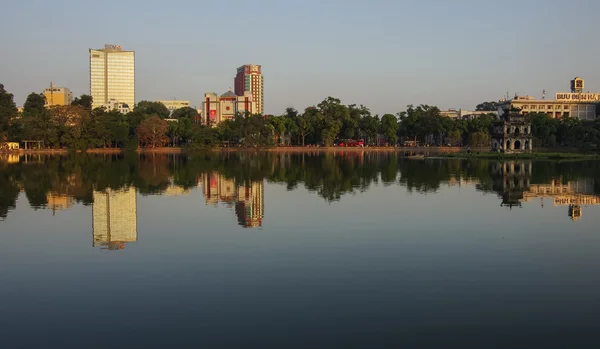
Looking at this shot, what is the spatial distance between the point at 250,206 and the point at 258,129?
84897 millimetres

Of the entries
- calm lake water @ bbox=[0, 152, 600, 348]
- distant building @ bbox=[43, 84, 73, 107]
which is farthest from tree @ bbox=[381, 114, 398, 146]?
distant building @ bbox=[43, 84, 73, 107]

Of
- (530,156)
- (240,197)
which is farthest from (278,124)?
(240,197)

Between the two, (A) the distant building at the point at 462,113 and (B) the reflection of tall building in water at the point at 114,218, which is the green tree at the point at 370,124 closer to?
(A) the distant building at the point at 462,113

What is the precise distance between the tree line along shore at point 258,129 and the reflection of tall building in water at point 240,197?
2456 inches

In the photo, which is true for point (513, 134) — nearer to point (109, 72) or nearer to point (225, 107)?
point (225, 107)

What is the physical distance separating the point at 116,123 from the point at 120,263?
9144 cm

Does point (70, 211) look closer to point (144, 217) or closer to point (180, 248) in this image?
point (144, 217)

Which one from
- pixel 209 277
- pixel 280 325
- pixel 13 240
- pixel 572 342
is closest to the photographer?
pixel 572 342

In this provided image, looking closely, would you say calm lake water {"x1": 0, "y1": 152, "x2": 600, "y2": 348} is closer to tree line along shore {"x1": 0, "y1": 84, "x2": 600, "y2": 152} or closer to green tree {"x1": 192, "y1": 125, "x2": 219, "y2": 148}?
tree line along shore {"x1": 0, "y1": 84, "x2": 600, "y2": 152}

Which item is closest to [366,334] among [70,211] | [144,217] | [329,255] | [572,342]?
[572,342]

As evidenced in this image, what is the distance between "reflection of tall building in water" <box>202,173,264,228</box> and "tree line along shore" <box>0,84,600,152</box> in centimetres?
6238

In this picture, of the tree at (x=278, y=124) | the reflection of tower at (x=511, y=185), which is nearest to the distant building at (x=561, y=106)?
the tree at (x=278, y=124)

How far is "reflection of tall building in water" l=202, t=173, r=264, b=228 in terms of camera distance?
23641 millimetres

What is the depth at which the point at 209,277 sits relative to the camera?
13812 millimetres
